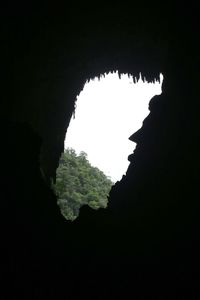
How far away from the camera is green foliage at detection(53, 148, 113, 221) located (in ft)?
115

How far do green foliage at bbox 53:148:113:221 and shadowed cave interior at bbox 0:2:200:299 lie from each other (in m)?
23.9

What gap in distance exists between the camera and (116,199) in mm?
6660

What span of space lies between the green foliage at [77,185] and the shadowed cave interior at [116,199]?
2387 cm

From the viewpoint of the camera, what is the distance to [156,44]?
29.4 feet

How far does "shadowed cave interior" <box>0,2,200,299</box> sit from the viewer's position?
5.95 m

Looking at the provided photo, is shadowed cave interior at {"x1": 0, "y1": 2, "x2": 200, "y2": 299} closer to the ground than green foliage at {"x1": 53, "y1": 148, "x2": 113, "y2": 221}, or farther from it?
closer to the ground

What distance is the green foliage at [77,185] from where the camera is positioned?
115 ft

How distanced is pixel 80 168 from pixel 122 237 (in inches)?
1537

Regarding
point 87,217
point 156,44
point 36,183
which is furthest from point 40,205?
point 156,44

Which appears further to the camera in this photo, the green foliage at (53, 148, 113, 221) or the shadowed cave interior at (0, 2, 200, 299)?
the green foliage at (53, 148, 113, 221)

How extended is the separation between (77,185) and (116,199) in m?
34.6

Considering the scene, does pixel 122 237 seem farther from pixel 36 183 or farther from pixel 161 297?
pixel 36 183

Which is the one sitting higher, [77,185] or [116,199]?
[77,185]

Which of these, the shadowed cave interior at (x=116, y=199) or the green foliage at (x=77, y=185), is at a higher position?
the green foliage at (x=77, y=185)
